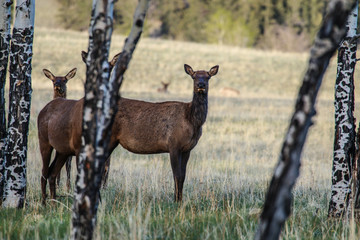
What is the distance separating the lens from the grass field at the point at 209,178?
548cm

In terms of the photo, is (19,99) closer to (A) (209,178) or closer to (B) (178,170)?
(B) (178,170)

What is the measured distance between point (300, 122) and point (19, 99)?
426 cm

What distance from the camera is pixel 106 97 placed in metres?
4.27

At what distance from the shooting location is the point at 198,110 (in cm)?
884

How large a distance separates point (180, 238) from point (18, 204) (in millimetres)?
2517

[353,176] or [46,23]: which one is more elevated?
[46,23]

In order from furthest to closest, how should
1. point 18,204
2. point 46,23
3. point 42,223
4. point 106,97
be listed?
point 46,23
point 18,204
point 42,223
point 106,97

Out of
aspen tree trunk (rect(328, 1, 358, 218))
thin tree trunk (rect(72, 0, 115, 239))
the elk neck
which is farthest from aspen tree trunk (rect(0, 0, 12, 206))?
aspen tree trunk (rect(328, 1, 358, 218))

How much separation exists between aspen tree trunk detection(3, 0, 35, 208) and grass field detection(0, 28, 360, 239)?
1.44ft

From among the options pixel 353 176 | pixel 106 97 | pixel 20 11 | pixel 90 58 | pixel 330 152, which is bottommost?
pixel 330 152

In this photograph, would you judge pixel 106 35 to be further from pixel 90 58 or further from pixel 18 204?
pixel 18 204

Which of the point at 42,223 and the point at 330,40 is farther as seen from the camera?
the point at 42,223

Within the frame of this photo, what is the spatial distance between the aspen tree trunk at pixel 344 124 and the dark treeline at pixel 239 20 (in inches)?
2692

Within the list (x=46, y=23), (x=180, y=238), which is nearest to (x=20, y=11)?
(x=180, y=238)
